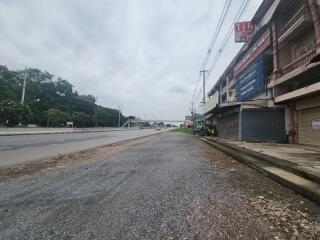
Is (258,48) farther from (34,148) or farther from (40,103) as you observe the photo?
(40,103)

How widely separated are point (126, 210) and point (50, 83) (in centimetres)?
9383

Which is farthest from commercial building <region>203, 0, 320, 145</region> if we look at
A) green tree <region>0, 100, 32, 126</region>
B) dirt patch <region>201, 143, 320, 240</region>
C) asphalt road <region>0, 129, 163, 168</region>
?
green tree <region>0, 100, 32, 126</region>

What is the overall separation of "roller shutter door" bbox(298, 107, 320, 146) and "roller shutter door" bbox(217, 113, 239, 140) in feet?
18.9

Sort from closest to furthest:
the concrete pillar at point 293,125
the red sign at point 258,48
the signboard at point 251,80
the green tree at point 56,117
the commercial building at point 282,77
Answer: the commercial building at point 282,77 < the concrete pillar at point 293,125 < the red sign at point 258,48 < the signboard at point 251,80 < the green tree at point 56,117

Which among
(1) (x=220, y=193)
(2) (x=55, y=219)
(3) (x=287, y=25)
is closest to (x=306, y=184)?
(1) (x=220, y=193)

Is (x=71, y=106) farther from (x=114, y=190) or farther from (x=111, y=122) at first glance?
(x=114, y=190)

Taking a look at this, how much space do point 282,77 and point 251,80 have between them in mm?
4673

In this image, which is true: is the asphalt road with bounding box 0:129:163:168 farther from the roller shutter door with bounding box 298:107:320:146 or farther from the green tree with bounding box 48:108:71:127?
the green tree with bounding box 48:108:71:127

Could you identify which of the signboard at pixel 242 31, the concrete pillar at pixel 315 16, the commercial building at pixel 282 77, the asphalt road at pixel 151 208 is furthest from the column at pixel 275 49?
the asphalt road at pixel 151 208

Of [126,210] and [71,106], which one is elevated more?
[71,106]

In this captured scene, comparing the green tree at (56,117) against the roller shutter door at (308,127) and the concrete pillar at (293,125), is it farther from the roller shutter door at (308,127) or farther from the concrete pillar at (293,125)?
the roller shutter door at (308,127)

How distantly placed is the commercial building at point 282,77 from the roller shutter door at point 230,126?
0.39 m

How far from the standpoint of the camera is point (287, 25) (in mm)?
16656

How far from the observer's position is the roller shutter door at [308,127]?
46.7ft
